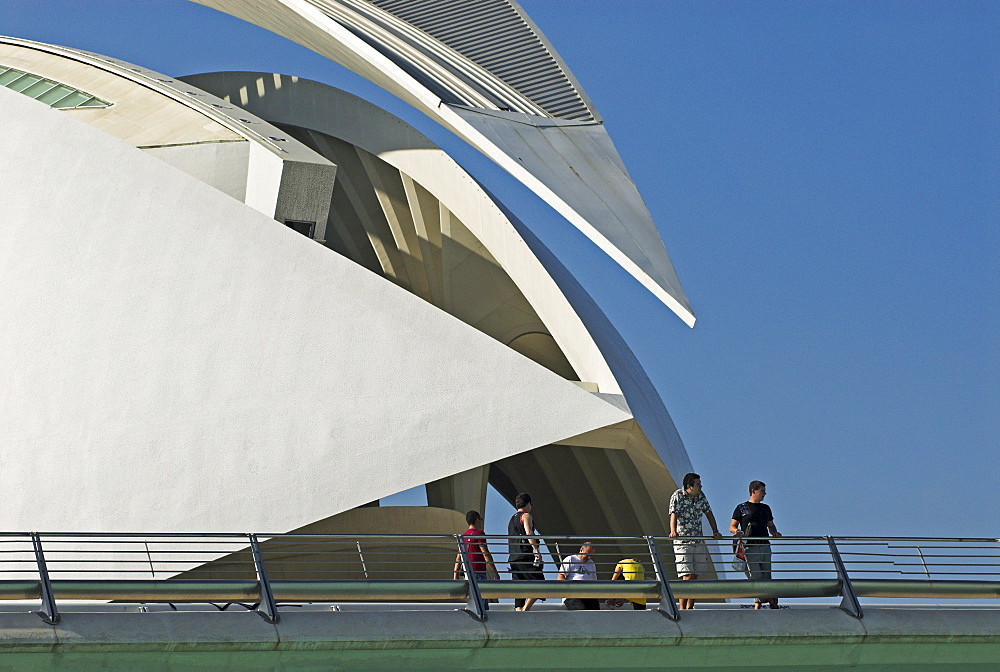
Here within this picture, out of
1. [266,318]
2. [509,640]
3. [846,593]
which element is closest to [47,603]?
[509,640]

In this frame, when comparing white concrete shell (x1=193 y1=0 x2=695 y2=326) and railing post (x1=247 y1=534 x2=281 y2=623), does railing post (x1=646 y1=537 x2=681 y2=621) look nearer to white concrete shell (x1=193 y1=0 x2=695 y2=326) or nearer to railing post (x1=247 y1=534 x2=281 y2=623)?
railing post (x1=247 y1=534 x2=281 y2=623)

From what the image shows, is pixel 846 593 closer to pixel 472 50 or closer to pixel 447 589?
pixel 447 589

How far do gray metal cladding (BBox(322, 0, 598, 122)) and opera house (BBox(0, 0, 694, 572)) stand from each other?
0.16 feet

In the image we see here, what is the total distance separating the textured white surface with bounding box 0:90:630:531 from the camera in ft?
33.9

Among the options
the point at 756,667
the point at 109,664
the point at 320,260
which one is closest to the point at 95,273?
the point at 320,260

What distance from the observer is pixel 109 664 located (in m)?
6.09

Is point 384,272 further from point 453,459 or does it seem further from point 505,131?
point 453,459

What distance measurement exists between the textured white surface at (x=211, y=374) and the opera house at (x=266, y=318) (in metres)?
0.02

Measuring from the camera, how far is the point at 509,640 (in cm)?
686

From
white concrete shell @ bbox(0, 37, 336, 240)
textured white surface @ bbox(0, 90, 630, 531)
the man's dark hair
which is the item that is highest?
white concrete shell @ bbox(0, 37, 336, 240)

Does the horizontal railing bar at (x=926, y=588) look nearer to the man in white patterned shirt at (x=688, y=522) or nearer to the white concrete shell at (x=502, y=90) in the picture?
the man in white patterned shirt at (x=688, y=522)

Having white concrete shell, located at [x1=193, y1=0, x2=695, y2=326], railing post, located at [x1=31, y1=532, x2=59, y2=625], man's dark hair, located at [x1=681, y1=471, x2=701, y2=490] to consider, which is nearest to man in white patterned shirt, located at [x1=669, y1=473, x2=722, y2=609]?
man's dark hair, located at [x1=681, y1=471, x2=701, y2=490]

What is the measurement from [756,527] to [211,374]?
523 cm

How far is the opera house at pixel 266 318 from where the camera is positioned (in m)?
10.4
